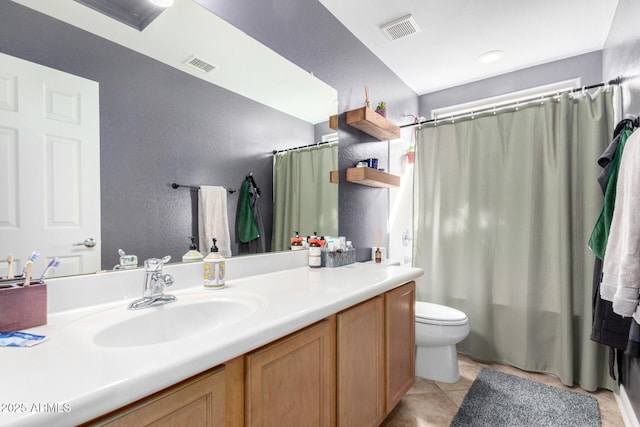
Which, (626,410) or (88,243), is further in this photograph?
(626,410)

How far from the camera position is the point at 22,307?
2.52 ft

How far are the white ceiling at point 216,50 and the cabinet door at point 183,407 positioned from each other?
43.9 inches

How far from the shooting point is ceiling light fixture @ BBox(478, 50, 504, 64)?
2438 millimetres

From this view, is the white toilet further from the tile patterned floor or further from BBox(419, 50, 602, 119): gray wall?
BBox(419, 50, 602, 119): gray wall

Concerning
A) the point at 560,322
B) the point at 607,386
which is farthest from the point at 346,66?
the point at 607,386

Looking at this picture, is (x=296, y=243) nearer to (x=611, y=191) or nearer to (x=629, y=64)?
(x=611, y=191)

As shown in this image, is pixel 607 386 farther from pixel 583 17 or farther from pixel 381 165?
pixel 583 17

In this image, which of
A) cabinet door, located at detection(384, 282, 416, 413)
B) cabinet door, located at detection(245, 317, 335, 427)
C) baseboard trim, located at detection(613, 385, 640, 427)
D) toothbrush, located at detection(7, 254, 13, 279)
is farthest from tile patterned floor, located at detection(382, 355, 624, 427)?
toothbrush, located at detection(7, 254, 13, 279)

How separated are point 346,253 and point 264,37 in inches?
50.9

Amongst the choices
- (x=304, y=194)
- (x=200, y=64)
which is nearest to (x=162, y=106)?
(x=200, y=64)

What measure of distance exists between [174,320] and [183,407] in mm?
408

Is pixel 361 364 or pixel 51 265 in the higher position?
pixel 51 265

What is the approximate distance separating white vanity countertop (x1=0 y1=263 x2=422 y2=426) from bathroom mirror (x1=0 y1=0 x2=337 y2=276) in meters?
0.27

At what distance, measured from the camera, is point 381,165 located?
2.58 meters
